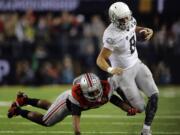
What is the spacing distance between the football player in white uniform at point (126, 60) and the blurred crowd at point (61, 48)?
6.75m

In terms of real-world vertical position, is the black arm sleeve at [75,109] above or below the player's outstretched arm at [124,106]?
above

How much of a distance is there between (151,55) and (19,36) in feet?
9.53

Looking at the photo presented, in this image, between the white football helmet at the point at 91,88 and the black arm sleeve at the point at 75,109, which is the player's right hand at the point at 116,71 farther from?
the black arm sleeve at the point at 75,109

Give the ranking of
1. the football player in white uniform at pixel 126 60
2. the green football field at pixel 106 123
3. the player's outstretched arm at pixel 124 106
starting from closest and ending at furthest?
1. the player's outstretched arm at pixel 124 106
2. the football player in white uniform at pixel 126 60
3. the green football field at pixel 106 123

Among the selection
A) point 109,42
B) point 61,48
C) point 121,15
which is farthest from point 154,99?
point 61,48

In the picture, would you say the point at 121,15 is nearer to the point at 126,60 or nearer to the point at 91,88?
the point at 126,60

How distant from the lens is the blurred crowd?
50.6 ft

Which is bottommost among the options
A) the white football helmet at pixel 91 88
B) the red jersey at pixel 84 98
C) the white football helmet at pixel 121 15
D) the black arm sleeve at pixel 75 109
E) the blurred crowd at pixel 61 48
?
the blurred crowd at pixel 61 48

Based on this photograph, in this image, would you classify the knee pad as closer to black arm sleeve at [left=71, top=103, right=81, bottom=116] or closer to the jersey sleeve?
the jersey sleeve

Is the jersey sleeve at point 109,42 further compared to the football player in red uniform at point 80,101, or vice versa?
the jersey sleeve at point 109,42

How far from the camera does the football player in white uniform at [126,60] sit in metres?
8.31

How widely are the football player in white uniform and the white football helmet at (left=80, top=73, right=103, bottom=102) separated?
40cm

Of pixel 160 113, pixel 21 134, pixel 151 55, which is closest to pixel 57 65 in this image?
pixel 151 55

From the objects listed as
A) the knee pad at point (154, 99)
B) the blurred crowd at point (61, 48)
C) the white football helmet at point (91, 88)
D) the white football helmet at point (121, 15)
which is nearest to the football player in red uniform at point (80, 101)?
the white football helmet at point (91, 88)
